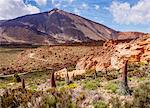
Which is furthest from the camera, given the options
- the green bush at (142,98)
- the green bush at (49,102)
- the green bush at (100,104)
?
the green bush at (100,104)

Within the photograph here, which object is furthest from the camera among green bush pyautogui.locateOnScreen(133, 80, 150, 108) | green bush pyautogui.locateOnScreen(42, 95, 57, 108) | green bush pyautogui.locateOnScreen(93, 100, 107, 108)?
green bush pyautogui.locateOnScreen(93, 100, 107, 108)

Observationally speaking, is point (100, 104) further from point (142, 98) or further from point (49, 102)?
point (49, 102)

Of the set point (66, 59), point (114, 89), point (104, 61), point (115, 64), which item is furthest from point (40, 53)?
point (114, 89)

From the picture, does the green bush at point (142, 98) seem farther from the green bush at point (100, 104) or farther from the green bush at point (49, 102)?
the green bush at point (49, 102)

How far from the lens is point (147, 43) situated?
1956 inches

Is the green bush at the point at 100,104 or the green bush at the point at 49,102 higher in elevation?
the green bush at the point at 49,102

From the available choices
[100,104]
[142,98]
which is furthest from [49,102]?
[142,98]

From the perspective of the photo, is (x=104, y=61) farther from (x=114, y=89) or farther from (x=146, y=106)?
(x=146, y=106)

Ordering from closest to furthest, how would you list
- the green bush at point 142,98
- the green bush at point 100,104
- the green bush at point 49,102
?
the green bush at point 49,102 < the green bush at point 142,98 < the green bush at point 100,104

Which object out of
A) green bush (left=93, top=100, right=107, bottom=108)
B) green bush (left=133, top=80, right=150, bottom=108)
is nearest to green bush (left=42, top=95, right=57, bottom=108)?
green bush (left=93, top=100, right=107, bottom=108)

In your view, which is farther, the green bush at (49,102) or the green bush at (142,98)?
the green bush at (142,98)

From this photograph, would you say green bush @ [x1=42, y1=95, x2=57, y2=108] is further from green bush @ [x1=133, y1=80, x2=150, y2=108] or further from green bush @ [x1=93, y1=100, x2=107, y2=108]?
green bush @ [x1=133, y1=80, x2=150, y2=108]

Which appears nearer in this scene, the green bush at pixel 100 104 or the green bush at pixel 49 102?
the green bush at pixel 49 102

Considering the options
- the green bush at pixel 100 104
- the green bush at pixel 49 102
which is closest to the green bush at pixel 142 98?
the green bush at pixel 100 104
